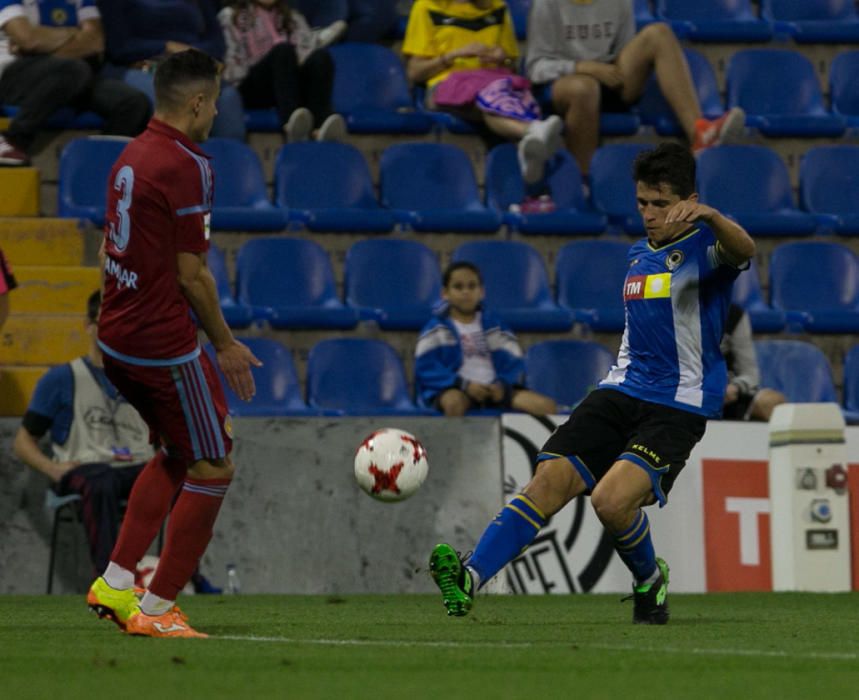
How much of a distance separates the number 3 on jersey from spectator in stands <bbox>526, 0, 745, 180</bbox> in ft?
21.8

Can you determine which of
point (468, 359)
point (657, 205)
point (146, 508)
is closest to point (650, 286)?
point (657, 205)

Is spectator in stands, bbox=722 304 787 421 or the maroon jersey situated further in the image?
spectator in stands, bbox=722 304 787 421

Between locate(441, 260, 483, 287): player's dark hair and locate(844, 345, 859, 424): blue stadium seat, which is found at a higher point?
locate(441, 260, 483, 287): player's dark hair

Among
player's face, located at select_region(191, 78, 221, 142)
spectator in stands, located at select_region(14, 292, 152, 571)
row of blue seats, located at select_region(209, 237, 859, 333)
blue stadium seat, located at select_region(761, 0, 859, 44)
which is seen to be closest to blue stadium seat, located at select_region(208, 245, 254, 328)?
row of blue seats, located at select_region(209, 237, 859, 333)

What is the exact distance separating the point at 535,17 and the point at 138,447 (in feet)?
15.5

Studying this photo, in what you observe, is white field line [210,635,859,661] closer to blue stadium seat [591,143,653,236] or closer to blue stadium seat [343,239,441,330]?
blue stadium seat [343,239,441,330]

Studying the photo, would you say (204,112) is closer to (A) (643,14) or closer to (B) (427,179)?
(B) (427,179)

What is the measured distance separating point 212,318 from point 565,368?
5335mm

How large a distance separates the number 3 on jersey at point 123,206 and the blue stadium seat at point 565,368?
206 inches

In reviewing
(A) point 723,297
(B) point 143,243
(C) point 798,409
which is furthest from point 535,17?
(B) point 143,243

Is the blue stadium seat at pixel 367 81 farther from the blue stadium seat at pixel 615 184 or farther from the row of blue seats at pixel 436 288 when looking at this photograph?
the row of blue seats at pixel 436 288

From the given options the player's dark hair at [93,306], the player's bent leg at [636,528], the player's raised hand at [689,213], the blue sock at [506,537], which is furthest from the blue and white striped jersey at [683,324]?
the player's dark hair at [93,306]

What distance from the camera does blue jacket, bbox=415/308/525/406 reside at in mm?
10141

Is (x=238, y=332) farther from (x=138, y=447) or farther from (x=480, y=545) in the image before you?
(x=480, y=545)
